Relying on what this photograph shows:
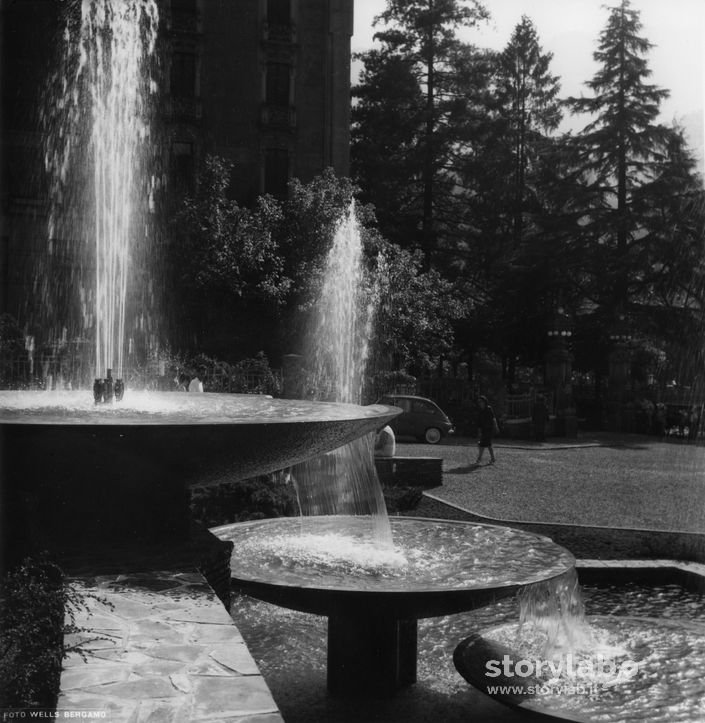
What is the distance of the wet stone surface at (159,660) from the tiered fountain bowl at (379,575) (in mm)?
1517

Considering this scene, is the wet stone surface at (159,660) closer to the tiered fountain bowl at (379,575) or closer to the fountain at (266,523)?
the fountain at (266,523)

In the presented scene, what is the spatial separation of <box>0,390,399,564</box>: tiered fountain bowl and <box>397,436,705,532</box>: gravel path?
824 centimetres

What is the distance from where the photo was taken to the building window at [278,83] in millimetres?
37125

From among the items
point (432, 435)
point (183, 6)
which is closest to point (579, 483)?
point (432, 435)

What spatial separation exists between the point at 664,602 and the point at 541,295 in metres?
29.1

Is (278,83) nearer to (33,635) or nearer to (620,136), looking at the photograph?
(620,136)

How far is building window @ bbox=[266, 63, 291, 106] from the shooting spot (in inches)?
1462

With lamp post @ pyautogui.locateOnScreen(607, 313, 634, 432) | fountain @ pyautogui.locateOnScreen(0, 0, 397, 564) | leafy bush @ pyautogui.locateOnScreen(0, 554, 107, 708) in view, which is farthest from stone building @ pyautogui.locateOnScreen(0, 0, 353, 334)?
leafy bush @ pyautogui.locateOnScreen(0, 554, 107, 708)

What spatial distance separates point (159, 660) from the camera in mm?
3291

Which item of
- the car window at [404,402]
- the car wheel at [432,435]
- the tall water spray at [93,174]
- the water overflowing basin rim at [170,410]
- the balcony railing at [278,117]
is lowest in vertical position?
the car wheel at [432,435]

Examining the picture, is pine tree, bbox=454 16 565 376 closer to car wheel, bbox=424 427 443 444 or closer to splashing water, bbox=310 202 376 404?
splashing water, bbox=310 202 376 404

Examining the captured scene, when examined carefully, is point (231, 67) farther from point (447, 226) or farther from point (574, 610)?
point (574, 610)

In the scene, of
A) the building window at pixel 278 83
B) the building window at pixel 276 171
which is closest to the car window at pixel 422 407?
the building window at pixel 276 171

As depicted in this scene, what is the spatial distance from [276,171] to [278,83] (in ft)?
12.0
